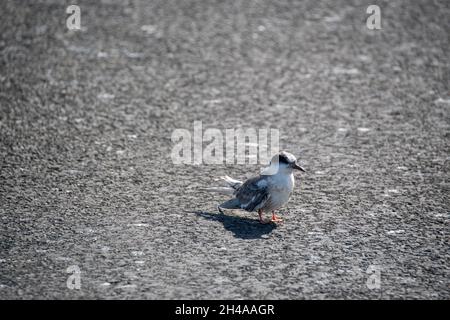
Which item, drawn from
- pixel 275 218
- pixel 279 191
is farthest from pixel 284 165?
pixel 275 218

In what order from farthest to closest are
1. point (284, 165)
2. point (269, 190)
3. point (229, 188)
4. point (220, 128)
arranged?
point (220, 128)
point (229, 188)
point (284, 165)
point (269, 190)

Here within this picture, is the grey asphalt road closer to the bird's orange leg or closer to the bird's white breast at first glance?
the bird's orange leg

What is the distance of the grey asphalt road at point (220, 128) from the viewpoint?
705 centimetres

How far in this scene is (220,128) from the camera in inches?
420

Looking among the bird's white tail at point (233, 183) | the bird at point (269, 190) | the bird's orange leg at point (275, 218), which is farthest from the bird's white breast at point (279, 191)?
the bird's white tail at point (233, 183)

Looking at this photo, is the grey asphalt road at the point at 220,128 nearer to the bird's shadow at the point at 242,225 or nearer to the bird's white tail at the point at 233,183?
the bird's shadow at the point at 242,225

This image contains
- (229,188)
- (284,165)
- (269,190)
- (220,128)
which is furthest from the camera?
(220,128)

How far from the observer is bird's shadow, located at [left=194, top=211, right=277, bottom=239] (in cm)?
780

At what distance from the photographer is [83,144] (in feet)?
32.9

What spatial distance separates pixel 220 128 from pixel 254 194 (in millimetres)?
2803

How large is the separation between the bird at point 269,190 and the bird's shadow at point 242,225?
3.6 inches

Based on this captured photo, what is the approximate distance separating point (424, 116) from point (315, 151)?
6.29ft

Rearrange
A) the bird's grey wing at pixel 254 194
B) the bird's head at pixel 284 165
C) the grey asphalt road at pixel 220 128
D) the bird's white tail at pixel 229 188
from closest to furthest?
the grey asphalt road at pixel 220 128 < the bird's grey wing at pixel 254 194 < the bird's head at pixel 284 165 < the bird's white tail at pixel 229 188

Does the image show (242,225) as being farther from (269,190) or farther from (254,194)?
(269,190)
